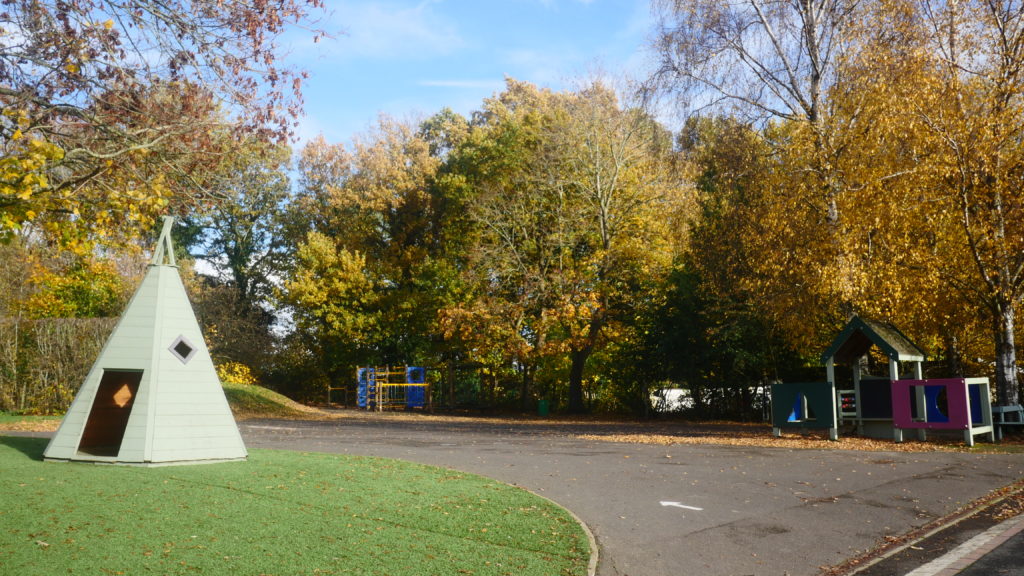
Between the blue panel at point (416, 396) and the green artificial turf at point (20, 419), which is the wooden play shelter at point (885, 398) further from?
the blue panel at point (416, 396)

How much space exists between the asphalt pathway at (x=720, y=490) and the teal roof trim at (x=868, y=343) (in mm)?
2857

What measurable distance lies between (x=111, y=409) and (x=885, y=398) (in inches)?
675

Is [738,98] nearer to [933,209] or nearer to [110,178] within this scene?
[933,209]

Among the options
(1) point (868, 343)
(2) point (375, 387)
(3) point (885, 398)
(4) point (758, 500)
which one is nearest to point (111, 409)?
(4) point (758, 500)

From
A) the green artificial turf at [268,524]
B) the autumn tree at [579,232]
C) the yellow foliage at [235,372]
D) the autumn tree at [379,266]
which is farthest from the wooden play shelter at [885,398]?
the yellow foliage at [235,372]

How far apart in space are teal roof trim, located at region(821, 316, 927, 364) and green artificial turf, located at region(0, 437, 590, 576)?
10107 millimetres

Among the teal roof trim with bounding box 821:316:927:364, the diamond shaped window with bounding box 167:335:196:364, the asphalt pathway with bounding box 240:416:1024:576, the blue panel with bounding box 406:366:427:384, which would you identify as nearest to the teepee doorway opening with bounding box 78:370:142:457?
the diamond shaped window with bounding box 167:335:196:364

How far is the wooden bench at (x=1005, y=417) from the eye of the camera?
52.7 ft

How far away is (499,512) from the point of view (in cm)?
810

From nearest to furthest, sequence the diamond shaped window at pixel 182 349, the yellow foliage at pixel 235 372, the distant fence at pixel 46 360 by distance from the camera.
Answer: the diamond shaped window at pixel 182 349, the distant fence at pixel 46 360, the yellow foliage at pixel 235 372

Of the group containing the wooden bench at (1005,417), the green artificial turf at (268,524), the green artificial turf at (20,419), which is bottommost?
the green artificial turf at (268,524)

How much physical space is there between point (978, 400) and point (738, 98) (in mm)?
10322

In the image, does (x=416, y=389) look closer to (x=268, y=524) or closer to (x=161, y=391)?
(x=161, y=391)

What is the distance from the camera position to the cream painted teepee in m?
10.7
